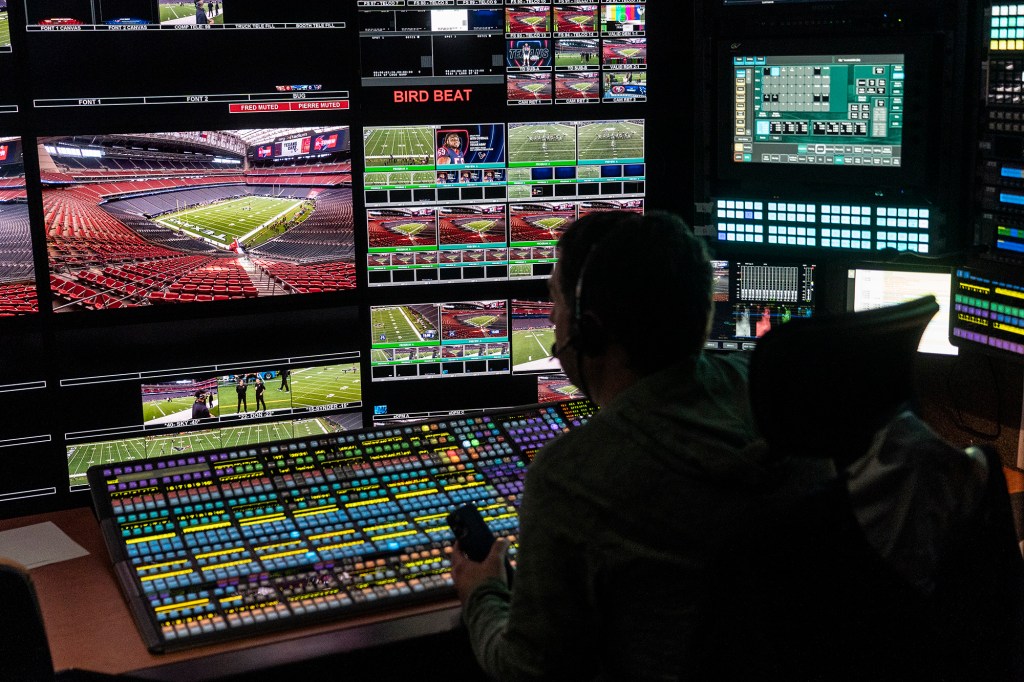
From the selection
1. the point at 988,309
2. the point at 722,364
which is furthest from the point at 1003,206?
the point at 722,364

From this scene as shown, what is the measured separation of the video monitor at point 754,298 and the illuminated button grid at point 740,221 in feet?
0.21

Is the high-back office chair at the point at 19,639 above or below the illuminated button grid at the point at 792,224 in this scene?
below

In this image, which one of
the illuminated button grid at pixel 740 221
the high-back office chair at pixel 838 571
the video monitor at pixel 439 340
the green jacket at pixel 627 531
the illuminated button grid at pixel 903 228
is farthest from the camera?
the video monitor at pixel 439 340

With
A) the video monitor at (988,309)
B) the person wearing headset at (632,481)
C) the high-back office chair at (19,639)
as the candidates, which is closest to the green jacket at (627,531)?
the person wearing headset at (632,481)

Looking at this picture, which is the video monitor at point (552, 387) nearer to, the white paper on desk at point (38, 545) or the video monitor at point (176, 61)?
the video monitor at point (176, 61)

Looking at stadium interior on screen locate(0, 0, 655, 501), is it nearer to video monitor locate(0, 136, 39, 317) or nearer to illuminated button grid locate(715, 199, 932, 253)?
video monitor locate(0, 136, 39, 317)

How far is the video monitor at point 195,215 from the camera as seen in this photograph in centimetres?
256

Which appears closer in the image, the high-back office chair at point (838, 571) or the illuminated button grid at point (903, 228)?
the high-back office chair at point (838, 571)

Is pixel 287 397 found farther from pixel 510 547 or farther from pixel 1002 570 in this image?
pixel 1002 570

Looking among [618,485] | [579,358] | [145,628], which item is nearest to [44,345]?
[145,628]

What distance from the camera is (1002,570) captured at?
3.83 feet

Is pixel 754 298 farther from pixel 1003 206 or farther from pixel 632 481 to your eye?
pixel 632 481

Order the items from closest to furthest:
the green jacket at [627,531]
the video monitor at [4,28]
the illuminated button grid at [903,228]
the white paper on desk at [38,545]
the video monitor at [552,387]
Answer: the green jacket at [627,531], the white paper on desk at [38,545], the video monitor at [4,28], the illuminated button grid at [903,228], the video monitor at [552,387]

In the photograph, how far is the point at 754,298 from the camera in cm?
281
